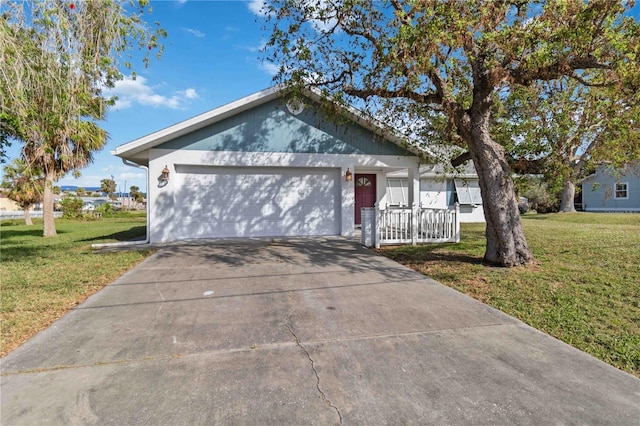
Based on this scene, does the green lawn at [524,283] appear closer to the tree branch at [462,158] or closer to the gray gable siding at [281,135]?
the tree branch at [462,158]

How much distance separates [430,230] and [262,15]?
274 inches

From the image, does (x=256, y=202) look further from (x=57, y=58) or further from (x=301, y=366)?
(x=301, y=366)

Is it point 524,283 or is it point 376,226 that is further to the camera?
point 376,226

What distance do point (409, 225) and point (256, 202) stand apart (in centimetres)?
482

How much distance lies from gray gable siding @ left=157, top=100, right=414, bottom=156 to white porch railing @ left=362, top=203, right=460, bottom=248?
276 centimetres

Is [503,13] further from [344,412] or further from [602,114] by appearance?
[344,412]

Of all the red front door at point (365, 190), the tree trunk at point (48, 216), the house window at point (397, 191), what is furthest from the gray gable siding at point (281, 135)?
the tree trunk at point (48, 216)

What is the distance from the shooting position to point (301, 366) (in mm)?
2982

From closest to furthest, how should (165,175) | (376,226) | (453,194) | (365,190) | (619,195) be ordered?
(376,226), (165,175), (365,190), (453,194), (619,195)

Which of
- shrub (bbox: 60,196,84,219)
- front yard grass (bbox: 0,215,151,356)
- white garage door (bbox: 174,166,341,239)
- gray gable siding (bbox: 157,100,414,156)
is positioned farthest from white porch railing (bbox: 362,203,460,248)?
shrub (bbox: 60,196,84,219)

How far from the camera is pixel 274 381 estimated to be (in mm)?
2736

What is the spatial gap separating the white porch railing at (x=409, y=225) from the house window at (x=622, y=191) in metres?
23.0

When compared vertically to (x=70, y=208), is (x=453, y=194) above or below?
above

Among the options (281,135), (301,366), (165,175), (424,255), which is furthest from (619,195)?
(301,366)
